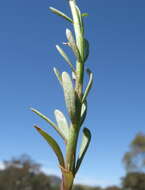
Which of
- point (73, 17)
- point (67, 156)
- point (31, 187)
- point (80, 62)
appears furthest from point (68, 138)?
point (31, 187)

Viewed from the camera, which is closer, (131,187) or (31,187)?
(131,187)

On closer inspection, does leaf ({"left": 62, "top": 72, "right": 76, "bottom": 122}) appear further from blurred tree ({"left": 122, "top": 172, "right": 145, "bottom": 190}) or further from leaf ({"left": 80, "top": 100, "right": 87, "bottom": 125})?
blurred tree ({"left": 122, "top": 172, "right": 145, "bottom": 190})

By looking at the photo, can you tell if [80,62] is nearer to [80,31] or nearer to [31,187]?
[80,31]

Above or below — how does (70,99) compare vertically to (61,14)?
below

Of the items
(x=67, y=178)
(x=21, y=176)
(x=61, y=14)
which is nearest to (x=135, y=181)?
(x=21, y=176)

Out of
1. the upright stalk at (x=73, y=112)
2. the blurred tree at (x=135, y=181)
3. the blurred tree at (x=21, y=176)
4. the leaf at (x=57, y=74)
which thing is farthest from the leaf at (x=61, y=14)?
the blurred tree at (x=21, y=176)

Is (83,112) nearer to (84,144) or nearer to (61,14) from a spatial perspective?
(84,144)

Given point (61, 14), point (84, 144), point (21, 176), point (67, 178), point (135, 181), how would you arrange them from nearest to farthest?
point (67, 178) → point (84, 144) → point (61, 14) → point (135, 181) → point (21, 176)
